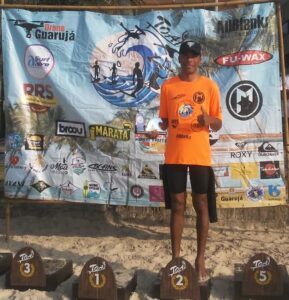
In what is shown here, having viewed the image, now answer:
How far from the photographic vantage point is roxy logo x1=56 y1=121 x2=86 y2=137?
584 cm

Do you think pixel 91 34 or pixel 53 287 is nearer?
pixel 53 287

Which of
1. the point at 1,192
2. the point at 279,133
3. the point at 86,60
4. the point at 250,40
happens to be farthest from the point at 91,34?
the point at 1,192

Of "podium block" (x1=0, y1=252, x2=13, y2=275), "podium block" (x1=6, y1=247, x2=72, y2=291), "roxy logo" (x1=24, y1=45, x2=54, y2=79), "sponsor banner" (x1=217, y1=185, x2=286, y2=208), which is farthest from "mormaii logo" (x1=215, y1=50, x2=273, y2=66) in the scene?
"podium block" (x1=0, y1=252, x2=13, y2=275)

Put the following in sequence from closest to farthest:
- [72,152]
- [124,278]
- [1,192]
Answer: [124,278]
[72,152]
[1,192]

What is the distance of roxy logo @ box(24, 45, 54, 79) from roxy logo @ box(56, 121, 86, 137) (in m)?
0.55

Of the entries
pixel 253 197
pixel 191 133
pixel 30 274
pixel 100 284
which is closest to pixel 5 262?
pixel 30 274

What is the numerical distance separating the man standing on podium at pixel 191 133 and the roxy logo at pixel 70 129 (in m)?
1.70

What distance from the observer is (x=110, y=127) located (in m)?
5.79

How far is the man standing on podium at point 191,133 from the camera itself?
423 centimetres

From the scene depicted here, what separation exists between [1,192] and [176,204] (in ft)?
13.8

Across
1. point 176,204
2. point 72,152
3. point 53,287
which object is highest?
point 72,152

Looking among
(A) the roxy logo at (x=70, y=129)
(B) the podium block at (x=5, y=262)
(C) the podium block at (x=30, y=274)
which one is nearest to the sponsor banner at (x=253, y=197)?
(A) the roxy logo at (x=70, y=129)

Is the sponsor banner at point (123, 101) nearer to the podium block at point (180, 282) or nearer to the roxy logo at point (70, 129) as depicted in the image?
the roxy logo at point (70, 129)

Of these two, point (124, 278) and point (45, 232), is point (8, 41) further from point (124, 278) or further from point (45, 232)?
point (124, 278)
